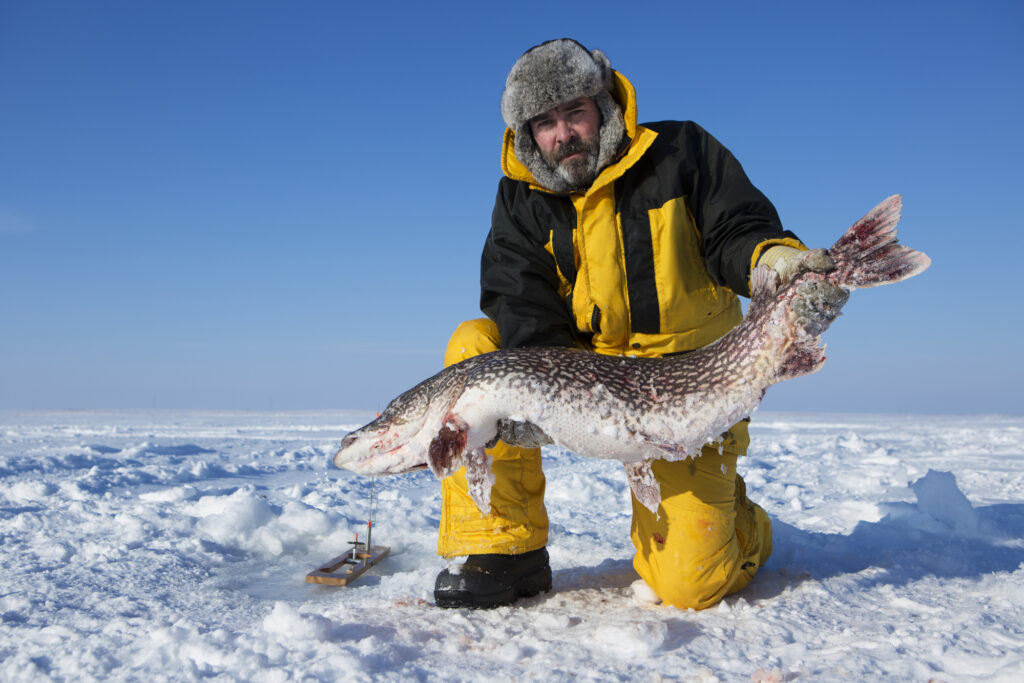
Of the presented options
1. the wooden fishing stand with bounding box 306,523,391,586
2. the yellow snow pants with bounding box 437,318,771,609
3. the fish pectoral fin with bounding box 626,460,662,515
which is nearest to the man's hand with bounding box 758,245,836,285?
the fish pectoral fin with bounding box 626,460,662,515

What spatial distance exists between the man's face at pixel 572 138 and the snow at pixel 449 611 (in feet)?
6.55

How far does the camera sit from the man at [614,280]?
2.78 meters

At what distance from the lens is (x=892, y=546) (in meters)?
3.34

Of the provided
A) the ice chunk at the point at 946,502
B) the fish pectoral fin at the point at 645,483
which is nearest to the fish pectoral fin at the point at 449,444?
the fish pectoral fin at the point at 645,483

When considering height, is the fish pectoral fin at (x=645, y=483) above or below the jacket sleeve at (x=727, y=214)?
below

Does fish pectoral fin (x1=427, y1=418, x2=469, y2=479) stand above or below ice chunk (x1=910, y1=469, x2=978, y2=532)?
above

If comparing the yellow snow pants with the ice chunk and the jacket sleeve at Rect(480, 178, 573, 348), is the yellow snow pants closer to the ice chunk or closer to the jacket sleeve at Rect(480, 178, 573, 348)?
the jacket sleeve at Rect(480, 178, 573, 348)

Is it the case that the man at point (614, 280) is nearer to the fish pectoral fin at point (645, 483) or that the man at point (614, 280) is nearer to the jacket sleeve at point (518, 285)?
the jacket sleeve at point (518, 285)

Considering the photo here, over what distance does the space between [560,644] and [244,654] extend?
1032 millimetres

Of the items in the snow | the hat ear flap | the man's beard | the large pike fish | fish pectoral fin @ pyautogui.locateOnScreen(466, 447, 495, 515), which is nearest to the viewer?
the snow

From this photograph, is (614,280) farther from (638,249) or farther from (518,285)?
(518,285)

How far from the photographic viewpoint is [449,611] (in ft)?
8.23

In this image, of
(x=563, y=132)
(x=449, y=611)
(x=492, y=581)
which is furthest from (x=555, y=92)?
(x=449, y=611)

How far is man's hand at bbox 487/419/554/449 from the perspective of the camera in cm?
248
